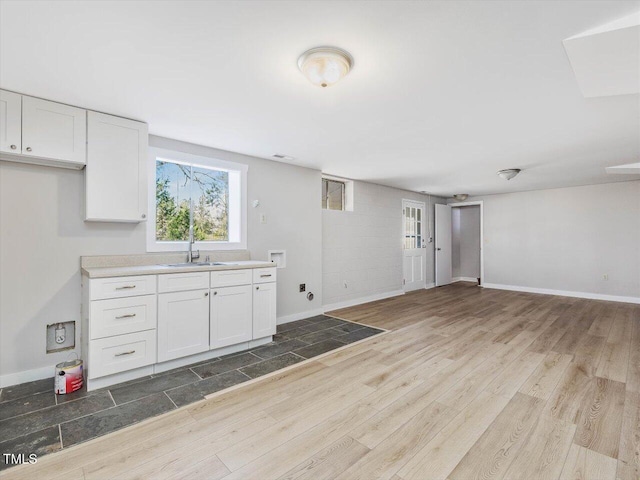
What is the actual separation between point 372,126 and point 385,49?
3.96ft

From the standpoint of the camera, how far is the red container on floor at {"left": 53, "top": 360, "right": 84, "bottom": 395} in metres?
2.32

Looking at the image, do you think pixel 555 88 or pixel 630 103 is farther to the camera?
pixel 630 103

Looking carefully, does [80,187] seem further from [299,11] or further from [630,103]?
[630,103]

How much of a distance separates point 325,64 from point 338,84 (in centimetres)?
36

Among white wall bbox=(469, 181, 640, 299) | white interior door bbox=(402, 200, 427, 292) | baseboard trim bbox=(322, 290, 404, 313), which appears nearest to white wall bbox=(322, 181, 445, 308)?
baseboard trim bbox=(322, 290, 404, 313)

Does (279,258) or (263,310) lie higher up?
(279,258)

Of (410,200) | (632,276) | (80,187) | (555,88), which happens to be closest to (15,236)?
(80,187)

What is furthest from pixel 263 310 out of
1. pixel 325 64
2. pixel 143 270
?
pixel 325 64

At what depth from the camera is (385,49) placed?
1.80 meters

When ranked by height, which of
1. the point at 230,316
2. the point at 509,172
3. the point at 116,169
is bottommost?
the point at 230,316

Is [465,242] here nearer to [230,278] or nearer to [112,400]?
[230,278]

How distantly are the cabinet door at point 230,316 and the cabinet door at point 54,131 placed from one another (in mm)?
1676

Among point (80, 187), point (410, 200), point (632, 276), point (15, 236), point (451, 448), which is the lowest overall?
point (451, 448)

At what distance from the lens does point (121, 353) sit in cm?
249
